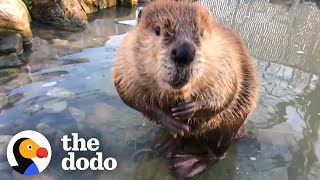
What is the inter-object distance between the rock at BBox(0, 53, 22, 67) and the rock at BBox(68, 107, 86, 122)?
3.54 ft

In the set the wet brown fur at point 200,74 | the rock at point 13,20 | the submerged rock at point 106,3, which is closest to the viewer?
the wet brown fur at point 200,74

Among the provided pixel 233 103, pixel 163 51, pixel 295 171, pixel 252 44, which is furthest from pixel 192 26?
pixel 252 44

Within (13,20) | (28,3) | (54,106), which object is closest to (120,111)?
(54,106)

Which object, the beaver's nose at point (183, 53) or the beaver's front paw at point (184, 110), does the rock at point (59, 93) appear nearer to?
the beaver's front paw at point (184, 110)

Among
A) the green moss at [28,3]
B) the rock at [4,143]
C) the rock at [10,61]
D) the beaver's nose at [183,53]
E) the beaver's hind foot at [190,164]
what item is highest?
the beaver's nose at [183,53]

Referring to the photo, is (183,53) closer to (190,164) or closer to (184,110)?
(184,110)

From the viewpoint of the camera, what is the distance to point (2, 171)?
2.49 metres

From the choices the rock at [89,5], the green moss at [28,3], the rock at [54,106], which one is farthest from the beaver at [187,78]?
the rock at [89,5]

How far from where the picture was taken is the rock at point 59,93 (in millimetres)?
3287

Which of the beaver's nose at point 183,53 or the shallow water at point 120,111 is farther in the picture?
the shallow water at point 120,111

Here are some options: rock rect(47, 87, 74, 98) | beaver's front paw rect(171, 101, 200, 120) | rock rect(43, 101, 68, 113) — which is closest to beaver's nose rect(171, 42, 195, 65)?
beaver's front paw rect(171, 101, 200, 120)

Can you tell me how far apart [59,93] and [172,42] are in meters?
1.72

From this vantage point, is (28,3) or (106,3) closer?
(28,3)

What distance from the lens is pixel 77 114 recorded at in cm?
308
